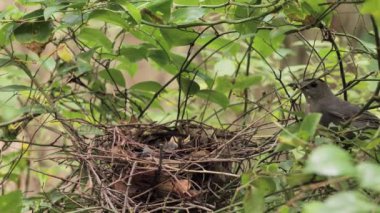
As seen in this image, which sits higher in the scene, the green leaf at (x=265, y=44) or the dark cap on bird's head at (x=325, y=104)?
the green leaf at (x=265, y=44)

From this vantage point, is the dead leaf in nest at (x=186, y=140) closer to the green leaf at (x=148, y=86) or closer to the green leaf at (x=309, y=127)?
the green leaf at (x=148, y=86)

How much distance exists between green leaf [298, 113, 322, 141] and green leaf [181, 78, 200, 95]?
1.03 metres

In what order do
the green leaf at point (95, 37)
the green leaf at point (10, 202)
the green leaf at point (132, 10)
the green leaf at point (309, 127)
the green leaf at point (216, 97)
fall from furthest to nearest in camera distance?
the green leaf at point (216, 97) < the green leaf at point (95, 37) < the green leaf at point (132, 10) < the green leaf at point (10, 202) < the green leaf at point (309, 127)

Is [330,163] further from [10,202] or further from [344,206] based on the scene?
[10,202]

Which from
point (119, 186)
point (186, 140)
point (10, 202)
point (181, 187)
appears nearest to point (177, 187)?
point (181, 187)

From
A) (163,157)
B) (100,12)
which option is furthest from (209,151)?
(100,12)

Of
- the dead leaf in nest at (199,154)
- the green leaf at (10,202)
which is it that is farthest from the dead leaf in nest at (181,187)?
the green leaf at (10,202)

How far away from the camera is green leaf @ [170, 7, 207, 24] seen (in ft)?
5.09

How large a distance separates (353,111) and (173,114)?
87 cm

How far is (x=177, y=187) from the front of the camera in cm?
153

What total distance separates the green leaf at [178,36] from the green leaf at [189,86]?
0.68 ft

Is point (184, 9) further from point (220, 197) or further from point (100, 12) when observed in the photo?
point (220, 197)

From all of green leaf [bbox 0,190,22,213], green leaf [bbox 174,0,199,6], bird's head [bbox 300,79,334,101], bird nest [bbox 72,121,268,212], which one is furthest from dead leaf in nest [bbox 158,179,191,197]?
bird's head [bbox 300,79,334,101]

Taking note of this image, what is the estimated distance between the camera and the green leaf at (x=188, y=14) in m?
1.55
